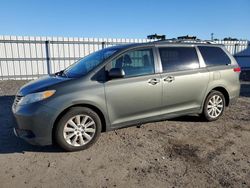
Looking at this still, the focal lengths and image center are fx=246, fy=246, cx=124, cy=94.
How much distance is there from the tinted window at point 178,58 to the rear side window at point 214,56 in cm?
29

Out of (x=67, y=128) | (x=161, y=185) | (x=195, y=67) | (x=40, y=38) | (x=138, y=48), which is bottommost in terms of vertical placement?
(x=161, y=185)

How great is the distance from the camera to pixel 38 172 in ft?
11.2

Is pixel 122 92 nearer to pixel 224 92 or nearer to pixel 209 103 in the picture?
pixel 209 103

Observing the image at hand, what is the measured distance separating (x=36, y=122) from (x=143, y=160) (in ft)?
5.65

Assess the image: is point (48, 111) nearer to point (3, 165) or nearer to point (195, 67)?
point (3, 165)

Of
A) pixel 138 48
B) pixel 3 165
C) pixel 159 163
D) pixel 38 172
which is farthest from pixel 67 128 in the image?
pixel 138 48

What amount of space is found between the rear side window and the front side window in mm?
1408

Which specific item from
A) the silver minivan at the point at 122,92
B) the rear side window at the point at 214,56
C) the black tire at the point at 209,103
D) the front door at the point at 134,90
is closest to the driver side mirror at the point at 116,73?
the silver minivan at the point at 122,92

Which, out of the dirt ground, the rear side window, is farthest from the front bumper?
the rear side window

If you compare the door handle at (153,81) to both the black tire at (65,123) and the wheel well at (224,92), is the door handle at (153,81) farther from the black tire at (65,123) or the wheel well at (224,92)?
the wheel well at (224,92)

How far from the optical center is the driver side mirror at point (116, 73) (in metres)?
4.11

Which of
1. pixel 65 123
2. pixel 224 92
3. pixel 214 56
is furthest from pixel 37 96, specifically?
pixel 224 92

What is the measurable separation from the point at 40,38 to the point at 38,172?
426 inches

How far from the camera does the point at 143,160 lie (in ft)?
12.2
